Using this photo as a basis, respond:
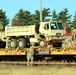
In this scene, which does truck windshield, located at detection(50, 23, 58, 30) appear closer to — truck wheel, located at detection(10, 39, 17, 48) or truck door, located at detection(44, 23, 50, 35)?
truck door, located at detection(44, 23, 50, 35)

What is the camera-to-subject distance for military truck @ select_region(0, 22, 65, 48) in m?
27.1

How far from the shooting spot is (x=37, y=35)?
91.1ft

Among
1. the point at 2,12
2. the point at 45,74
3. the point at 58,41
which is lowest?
the point at 45,74

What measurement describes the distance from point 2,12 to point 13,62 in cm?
5457

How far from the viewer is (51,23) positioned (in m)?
27.7

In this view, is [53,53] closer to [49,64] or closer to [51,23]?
[49,64]

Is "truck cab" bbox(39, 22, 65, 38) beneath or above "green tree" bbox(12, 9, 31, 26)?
beneath

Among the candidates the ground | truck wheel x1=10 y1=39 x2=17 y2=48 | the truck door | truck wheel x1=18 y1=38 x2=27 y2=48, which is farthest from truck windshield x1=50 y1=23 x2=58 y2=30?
the ground

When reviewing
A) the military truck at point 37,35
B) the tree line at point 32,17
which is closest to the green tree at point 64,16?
the tree line at point 32,17

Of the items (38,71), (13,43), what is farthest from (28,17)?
(38,71)

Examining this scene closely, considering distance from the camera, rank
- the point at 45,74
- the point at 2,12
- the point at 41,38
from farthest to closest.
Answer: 1. the point at 2,12
2. the point at 41,38
3. the point at 45,74

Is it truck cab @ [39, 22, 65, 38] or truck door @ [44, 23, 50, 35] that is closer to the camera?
truck cab @ [39, 22, 65, 38]

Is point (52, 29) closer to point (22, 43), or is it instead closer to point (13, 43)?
point (22, 43)

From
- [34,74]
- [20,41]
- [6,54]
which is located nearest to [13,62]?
[6,54]
